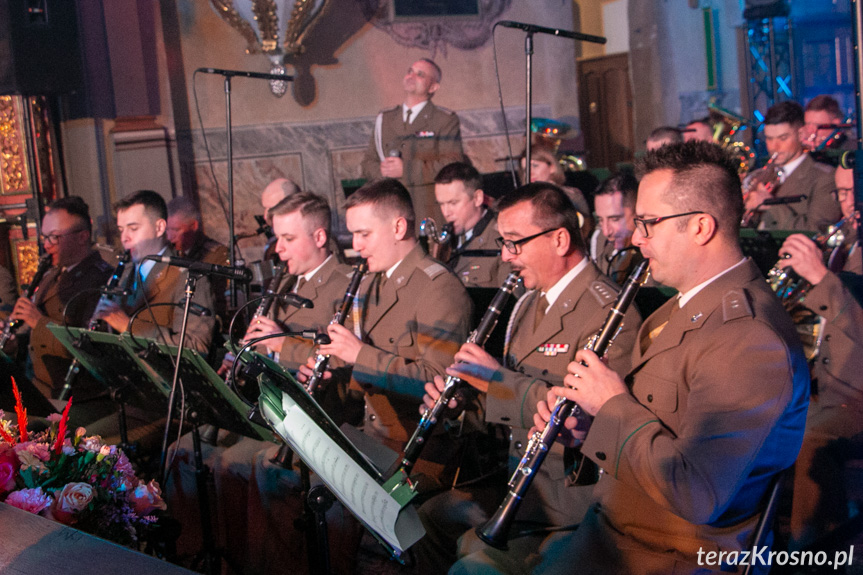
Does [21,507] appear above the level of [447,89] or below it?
below

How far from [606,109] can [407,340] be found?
10.8 m

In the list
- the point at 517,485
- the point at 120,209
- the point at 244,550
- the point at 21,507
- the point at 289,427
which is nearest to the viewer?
the point at 289,427

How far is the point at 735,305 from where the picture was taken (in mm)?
2115

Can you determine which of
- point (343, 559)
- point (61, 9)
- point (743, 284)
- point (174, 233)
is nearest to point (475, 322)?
point (343, 559)

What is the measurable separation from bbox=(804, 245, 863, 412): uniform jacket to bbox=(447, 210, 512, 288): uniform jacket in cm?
210

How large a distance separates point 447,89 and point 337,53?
4.66 ft

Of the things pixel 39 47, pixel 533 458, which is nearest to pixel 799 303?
pixel 533 458

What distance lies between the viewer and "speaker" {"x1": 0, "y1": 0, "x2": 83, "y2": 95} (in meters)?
7.20

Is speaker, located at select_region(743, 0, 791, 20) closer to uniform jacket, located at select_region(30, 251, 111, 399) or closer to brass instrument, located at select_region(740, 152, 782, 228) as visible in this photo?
brass instrument, located at select_region(740, 152, 782, 228)

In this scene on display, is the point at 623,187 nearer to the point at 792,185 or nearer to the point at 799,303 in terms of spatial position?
the point at 799,303

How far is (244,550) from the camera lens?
12.6 ft

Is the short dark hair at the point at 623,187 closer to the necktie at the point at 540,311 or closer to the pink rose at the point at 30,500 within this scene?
the necktie at the point at 540,311

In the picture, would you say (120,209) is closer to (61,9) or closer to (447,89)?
(61,9)

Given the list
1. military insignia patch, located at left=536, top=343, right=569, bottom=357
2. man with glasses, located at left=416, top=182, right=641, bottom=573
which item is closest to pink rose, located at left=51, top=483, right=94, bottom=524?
man with glasses, located at left=416, top=182, right=641, bottom=573
